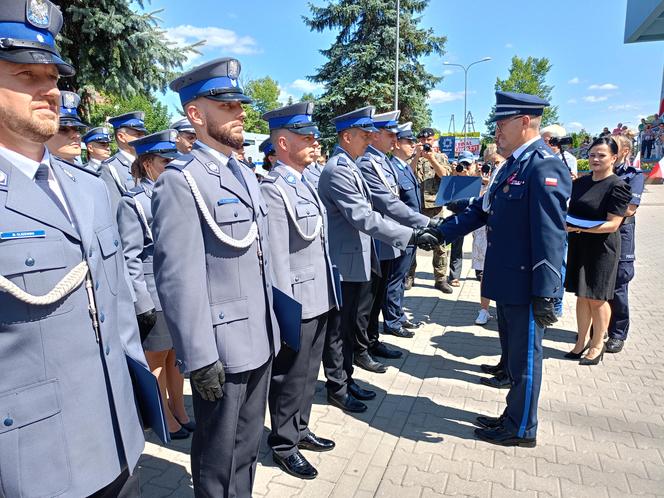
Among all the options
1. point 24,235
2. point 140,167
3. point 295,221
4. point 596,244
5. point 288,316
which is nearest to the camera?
point 24,235

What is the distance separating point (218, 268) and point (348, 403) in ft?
7.01

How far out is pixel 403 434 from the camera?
3355mm

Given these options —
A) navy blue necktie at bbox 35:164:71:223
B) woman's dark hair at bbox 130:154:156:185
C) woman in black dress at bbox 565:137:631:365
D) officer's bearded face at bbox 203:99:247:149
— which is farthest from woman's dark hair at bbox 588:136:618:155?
navy blue necktie at bbox 35:164:71:223

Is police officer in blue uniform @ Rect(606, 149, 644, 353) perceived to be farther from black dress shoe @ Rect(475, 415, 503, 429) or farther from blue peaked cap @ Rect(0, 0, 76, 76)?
blue peaked cap @ Rect(0, 0, 76, 76)

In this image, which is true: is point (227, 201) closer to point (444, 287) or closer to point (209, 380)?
point (209, 380)

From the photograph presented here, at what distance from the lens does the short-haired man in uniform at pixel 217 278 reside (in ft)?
6.28

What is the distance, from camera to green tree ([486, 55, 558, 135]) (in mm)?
46625

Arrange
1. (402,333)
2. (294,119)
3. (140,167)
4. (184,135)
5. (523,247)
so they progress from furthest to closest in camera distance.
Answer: (402,333) → (184,135) → (140,167) → (523,247) → (294,119)

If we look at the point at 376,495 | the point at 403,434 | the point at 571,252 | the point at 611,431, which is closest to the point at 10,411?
the point at 376,495

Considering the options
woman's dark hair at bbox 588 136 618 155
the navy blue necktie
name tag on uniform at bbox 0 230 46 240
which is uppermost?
woman's dark hair at bbox 588 136 618 155

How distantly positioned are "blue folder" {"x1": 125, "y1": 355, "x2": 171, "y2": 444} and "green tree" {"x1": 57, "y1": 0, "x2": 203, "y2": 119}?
25.5 feet

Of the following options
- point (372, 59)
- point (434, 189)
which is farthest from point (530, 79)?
point (434, 189)

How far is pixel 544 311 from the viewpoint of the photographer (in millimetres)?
2854

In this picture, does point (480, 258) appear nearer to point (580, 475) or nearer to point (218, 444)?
point (580, 475)
